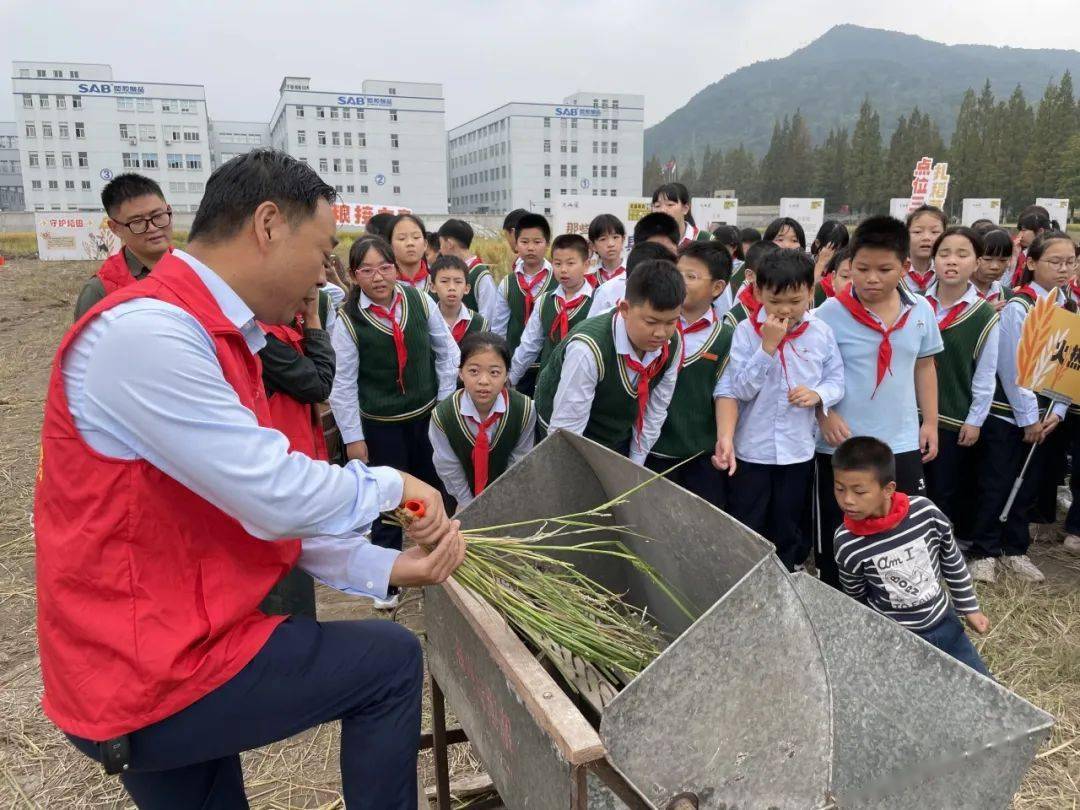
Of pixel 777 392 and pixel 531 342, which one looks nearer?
pixel 777 392

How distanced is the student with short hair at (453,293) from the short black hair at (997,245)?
305cm

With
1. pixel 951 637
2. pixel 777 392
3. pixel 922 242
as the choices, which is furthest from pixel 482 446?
pixel 922 242

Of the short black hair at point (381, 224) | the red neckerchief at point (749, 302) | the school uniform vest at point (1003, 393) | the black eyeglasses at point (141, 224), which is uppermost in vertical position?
the short black hair at point (381, 224)

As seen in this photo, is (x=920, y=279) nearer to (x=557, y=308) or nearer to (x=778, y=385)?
(x=778, y=385)

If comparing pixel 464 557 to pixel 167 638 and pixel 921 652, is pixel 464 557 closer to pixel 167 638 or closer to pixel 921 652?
pixel 167 638

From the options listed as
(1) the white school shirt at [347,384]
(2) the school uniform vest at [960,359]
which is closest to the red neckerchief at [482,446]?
(1) the white school shirt at [347,384]

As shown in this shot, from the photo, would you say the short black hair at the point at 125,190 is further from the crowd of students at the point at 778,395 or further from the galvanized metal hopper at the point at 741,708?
the galvanized metal hopper at the point at 741,708

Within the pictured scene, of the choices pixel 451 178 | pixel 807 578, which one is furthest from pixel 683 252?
pixel 451 178

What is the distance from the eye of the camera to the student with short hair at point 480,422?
3312 mm

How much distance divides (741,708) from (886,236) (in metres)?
2.47

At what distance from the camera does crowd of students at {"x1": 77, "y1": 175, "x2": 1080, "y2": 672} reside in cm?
262

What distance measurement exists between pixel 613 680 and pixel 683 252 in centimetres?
241

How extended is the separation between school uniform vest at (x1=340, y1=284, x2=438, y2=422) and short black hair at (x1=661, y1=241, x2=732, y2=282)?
4.45 feet

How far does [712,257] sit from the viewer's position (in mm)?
3750
